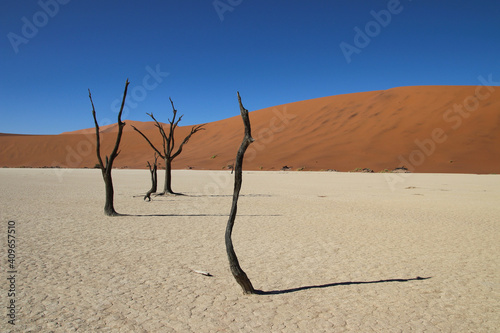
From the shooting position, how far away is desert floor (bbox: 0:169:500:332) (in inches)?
133

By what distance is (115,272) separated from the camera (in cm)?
470

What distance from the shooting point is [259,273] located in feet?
15.7

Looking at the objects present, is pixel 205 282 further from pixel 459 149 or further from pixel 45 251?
pixel 459 149

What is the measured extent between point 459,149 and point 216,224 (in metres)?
34.2

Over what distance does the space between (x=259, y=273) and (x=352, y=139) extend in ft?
132

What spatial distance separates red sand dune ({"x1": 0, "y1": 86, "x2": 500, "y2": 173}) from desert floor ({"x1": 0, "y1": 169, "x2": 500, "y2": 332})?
27513mm

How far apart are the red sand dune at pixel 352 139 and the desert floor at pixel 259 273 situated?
2751 cm

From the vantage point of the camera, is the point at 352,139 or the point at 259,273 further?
the point at 352,139

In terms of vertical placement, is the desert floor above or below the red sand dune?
below

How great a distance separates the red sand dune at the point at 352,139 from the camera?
3494 centimetres

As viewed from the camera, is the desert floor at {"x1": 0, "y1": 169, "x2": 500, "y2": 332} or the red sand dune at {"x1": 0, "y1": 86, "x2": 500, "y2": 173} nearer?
the desert floor at {"x1": 0, "y1": 169, "x2": 500, "y2": 332}

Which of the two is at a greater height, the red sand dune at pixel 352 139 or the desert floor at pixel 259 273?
the red sand dune at pixel 352 139

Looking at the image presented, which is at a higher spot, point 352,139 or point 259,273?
point 352,139

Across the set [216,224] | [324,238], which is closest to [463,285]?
[324,238]
